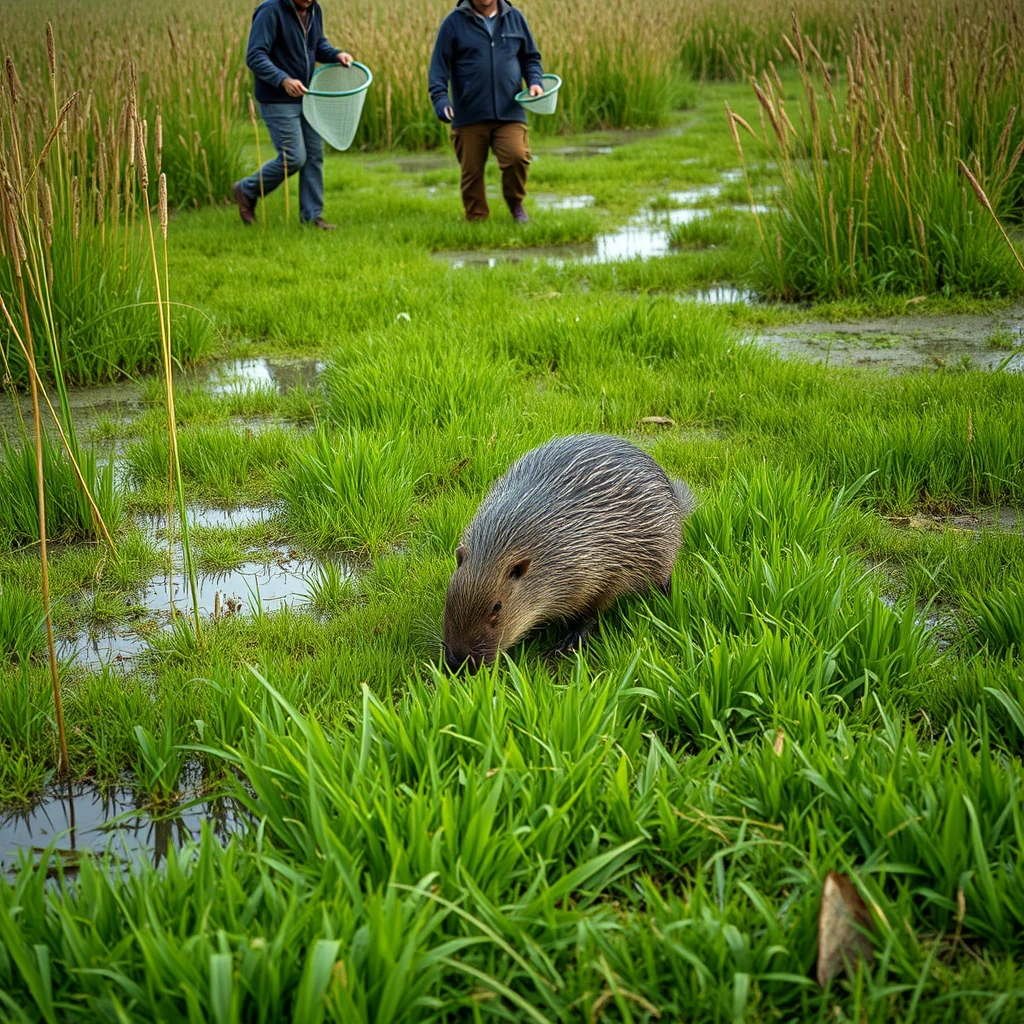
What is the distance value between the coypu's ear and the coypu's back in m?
0.03

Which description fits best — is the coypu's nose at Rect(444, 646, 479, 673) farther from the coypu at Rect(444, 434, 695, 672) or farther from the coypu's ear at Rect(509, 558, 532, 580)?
the coypu's ear at Rect(509, 558, 532, 580)

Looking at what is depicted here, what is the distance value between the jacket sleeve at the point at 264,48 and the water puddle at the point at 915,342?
5.01 m

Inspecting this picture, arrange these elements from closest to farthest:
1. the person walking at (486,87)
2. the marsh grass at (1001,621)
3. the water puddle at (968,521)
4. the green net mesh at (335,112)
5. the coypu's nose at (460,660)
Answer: the marsh grass at (1001,621) < the coypu's nose at (460,660) < the water puddle at (968,521) < the green net mesh at (335,112) < the person walking at (486,87)

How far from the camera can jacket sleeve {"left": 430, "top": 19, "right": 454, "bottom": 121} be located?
8805mm

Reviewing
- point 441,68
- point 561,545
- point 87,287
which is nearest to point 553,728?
point 561,545

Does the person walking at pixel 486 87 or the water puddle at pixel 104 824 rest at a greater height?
the person walking at pixel 486 87

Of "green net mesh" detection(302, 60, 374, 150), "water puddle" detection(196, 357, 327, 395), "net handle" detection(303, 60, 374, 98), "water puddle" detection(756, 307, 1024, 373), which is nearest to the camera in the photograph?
"water puddle" detection(756, 307, 1024, 373)

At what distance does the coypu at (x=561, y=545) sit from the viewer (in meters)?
2.90

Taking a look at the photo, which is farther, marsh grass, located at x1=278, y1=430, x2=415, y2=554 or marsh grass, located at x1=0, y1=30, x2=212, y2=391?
marsh grass, located at x1=0, y1=30, x2=212, y2=391

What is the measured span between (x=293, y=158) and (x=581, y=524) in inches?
256

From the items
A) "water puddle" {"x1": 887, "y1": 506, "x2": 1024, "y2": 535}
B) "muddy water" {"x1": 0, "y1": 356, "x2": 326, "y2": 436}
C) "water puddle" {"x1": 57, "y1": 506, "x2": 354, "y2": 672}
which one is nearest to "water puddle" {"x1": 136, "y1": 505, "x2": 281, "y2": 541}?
"water puddle" {"x1": 57, "y1": 506, "x2": 354, "y2": 672}

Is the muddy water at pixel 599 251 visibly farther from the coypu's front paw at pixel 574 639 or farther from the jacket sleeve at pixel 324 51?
the coypu's front paw at pixel 574 639

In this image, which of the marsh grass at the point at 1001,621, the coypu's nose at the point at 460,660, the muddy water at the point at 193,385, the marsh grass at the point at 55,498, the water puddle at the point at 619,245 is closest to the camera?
the marsh grass at the point at 1001,621

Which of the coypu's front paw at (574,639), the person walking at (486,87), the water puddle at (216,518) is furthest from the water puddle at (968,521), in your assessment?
the person walking at (486,87)
